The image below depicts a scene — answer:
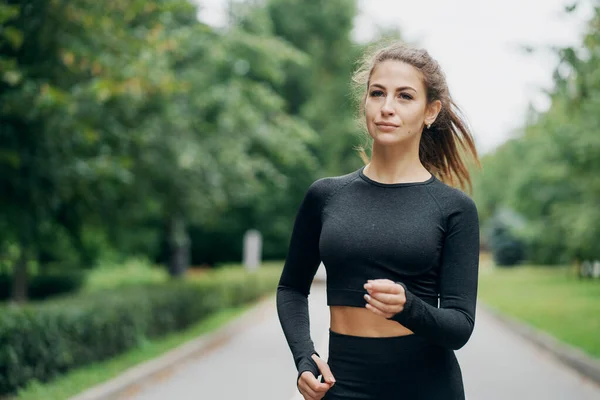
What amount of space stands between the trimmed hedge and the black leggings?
6.75m

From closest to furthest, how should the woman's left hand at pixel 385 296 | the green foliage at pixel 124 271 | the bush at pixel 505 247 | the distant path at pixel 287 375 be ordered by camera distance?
the woman's left hand at pixel 385 296 → the distant path at pixel 287 375 → the green foliage at pixel 124 271 → the bush at pixel 505 247

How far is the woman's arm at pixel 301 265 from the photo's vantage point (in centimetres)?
269

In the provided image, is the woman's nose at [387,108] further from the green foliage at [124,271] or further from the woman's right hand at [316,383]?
the green foliage at [124,271]

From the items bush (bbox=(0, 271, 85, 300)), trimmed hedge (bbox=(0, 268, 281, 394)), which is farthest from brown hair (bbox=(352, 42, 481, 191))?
bush (bbox=(0, 271, 85, 300))

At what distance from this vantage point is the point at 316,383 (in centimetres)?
245

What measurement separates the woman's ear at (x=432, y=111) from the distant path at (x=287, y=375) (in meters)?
4.74

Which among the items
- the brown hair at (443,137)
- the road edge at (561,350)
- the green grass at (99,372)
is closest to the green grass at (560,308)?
the road edge at (561,350)

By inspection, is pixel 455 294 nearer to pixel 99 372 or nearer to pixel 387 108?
pixel 387 108

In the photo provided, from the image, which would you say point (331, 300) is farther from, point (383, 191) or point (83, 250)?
point (83, 250)

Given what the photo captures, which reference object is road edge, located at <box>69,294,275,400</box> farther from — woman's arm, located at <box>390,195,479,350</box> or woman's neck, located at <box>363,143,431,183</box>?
woman's arm, located at <box>390,195,479,350</box>

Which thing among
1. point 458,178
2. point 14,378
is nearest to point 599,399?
point 14,378

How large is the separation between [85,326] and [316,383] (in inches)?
352

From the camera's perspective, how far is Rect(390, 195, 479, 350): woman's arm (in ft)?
7.52

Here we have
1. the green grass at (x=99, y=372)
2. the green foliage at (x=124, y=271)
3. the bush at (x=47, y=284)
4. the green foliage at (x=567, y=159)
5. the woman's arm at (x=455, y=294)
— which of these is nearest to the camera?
the woman's arm at (x=455, y=294)
